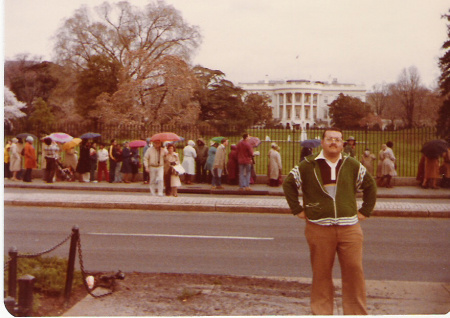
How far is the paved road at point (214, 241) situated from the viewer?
7.63 meters

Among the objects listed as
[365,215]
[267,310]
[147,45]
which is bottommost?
[267,310]

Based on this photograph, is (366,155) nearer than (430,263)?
No

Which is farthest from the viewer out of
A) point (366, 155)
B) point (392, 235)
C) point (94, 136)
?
point (366, 155)

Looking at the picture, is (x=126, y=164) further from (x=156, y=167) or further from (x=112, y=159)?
(x=156, y=167)

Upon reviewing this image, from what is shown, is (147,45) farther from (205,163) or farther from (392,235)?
(205,163)

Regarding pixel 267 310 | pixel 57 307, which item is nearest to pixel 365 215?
pixel 267 310

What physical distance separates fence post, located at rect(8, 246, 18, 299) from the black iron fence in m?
2.35

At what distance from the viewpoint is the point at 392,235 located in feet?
31.8

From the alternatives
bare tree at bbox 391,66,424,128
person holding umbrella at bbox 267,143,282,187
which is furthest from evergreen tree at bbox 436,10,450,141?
person holding umbrella at bbox 267,143,282,187

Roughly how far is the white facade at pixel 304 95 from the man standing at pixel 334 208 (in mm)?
2289

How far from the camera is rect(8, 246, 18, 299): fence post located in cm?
533

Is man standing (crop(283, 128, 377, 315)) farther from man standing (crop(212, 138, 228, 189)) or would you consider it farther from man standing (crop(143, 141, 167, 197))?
man standing (crop(212, 138, 228, 189))

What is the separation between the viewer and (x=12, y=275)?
5.50 meters

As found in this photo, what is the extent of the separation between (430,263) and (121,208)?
19.7 ft
